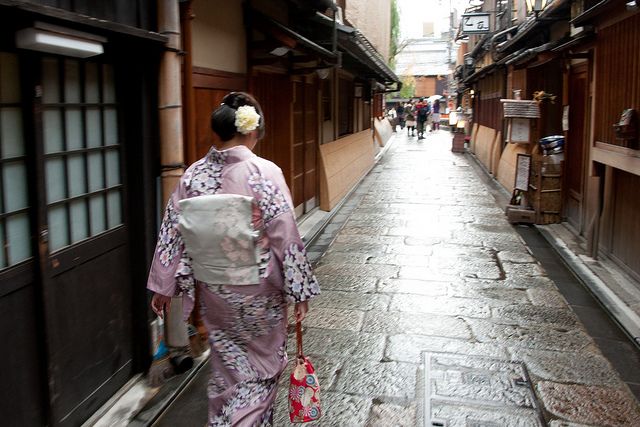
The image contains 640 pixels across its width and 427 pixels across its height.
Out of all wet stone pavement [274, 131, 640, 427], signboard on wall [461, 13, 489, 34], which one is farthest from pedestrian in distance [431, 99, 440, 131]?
wet stone pavement [274, 131, 640, 427]

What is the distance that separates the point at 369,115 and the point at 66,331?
24.7 meters

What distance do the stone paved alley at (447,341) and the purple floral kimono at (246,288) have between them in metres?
1.05

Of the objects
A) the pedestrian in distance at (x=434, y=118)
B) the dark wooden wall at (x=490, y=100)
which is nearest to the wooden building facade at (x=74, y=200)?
the dark wooden wall at (x=490, y=100)

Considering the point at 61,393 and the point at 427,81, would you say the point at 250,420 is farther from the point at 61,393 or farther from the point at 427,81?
the point at 427,81

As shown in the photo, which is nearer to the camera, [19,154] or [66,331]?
[19,154]

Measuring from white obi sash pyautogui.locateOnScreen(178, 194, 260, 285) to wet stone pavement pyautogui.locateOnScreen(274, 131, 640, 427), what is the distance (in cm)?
165

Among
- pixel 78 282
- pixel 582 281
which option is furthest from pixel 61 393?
pixel 582 281

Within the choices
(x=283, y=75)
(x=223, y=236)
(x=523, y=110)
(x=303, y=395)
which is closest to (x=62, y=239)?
(x=223, y=236)

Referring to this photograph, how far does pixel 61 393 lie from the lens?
390cm

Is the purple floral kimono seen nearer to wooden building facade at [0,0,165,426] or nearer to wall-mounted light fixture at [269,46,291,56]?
wooden building facade at [0,0,165,426]

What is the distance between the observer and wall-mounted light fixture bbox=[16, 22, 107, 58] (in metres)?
3.15

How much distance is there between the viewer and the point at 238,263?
3.38m

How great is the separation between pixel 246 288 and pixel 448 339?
10.5ft

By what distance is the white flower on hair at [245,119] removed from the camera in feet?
11.4
